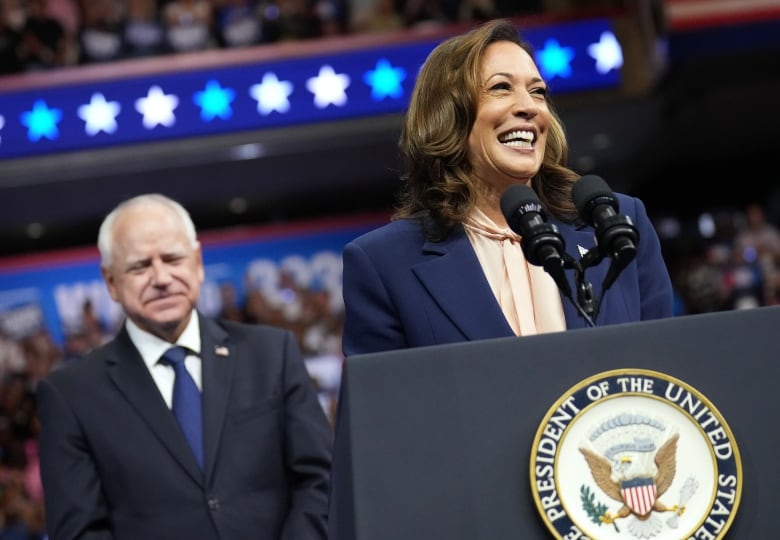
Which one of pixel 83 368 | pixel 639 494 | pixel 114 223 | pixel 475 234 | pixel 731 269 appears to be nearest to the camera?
pixel 639 494

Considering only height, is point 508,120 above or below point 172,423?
above

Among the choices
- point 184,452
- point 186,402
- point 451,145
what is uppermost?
point 451,145

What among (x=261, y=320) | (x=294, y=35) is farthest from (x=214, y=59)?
(x=261, y=320)

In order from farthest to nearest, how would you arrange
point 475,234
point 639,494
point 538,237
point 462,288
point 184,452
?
point 184,452 → point 475,234 → point 462,288 → point 538,237 → point 639,494

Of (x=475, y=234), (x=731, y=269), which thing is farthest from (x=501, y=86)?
(x=731, y=269)

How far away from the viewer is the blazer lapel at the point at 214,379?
96.7 inches

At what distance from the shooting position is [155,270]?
101 inches

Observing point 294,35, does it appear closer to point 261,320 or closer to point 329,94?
point 329,94

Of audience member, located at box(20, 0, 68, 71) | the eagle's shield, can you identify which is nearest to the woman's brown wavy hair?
the eagle's shield

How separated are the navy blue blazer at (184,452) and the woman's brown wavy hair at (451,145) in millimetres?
734

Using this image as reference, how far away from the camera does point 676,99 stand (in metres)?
7.48

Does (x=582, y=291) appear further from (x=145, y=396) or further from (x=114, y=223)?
(x=114, y=223)

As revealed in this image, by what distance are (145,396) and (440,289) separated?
0.99 meters

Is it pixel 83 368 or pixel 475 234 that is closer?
pixel 475 234
